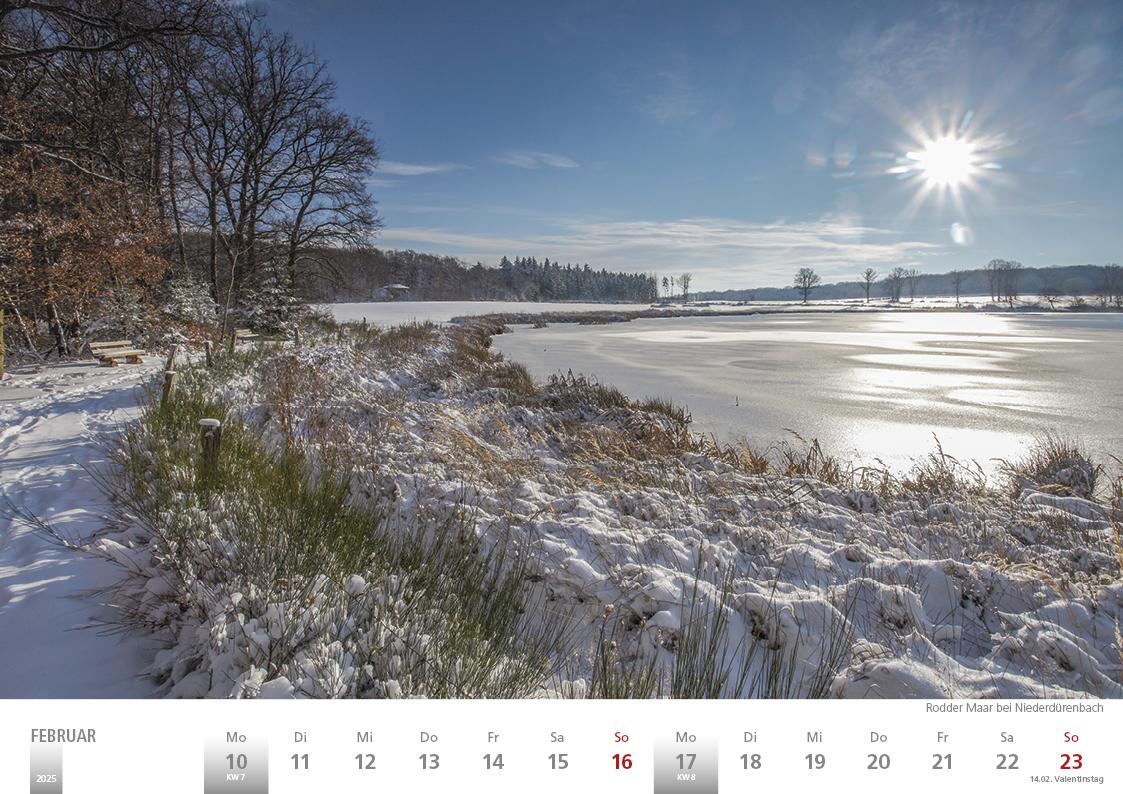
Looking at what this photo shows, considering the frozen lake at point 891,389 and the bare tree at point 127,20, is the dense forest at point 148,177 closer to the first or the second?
the bare tree at point 127,20

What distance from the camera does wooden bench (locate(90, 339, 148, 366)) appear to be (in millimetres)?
10672

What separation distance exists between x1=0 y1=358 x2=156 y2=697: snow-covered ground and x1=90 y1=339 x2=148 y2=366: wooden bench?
18.6ft

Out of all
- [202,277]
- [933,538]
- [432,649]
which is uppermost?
[202,277]

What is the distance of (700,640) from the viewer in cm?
268

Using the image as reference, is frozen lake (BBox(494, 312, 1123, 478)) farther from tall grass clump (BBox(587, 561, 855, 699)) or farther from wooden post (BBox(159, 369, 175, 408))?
wooden post (BBox(159, 369, 175, 408))

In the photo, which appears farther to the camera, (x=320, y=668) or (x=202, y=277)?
(x=202, y=277)

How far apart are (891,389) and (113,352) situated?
18.5 metres

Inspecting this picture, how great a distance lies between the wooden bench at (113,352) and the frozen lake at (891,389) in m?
10.3

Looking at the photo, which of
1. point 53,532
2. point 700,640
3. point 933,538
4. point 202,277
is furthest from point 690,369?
point 202,277

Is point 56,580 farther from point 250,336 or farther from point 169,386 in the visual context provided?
point 250,336

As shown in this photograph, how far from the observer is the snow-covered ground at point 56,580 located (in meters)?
2.01
